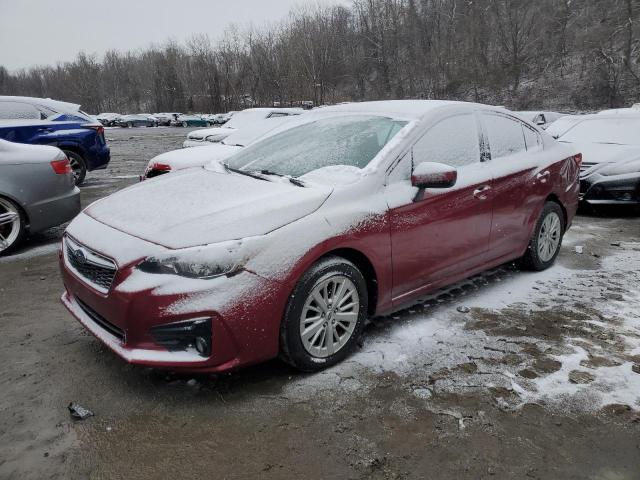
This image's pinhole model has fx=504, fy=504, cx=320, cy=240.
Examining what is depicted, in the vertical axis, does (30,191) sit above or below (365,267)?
above

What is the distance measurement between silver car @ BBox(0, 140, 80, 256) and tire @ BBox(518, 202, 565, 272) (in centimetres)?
483

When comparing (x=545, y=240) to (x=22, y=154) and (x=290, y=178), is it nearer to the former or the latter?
(x=290, y=178)

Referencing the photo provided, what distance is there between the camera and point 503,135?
4262 mm

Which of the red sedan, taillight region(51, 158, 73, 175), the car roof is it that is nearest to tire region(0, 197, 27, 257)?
taillight region(51, 158, 73, 175)

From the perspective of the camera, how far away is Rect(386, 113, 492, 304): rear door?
3289 mm

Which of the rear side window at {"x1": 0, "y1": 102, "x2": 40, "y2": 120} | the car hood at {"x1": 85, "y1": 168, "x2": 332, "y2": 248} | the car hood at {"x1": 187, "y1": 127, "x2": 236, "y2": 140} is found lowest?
the car hood at {"x1": 85, "y1": 168, "x2": 332, "y2": 248}

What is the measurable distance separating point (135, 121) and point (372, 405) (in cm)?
5610

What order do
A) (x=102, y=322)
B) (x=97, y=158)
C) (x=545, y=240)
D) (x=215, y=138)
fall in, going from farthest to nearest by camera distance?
1. (x=215, y=138)
2. (x=97, y=158)
3. (x=545, y=240)
4. (x=102, y=322)

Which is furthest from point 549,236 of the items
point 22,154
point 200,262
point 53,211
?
point 22,154

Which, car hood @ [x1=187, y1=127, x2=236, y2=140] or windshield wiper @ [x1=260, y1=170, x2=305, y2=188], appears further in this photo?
car hood @ [x1=187, y1=127, x2=236, y2=140]

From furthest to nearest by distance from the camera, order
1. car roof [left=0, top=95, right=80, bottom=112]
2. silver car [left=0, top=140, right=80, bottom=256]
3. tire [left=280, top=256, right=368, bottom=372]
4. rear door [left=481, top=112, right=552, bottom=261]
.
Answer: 1. car roof [left=0, top=95, right=80, bottom=112]
2. silver car [left=0, top=140, right=80, bottom=256]
3. rear door [left=481, top=112, right=552, bottom=261]
4. tire [left=280, top=256, right=368, bottom=372]

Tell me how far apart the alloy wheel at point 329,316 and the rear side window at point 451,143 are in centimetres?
107

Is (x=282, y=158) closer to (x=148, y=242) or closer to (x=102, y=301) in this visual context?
(x=148, y=242)

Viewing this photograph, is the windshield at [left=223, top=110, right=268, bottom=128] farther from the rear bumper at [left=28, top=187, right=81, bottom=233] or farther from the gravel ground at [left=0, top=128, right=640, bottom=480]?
the gravel ground at [left=0, top=128, right=640, bottom=480]
